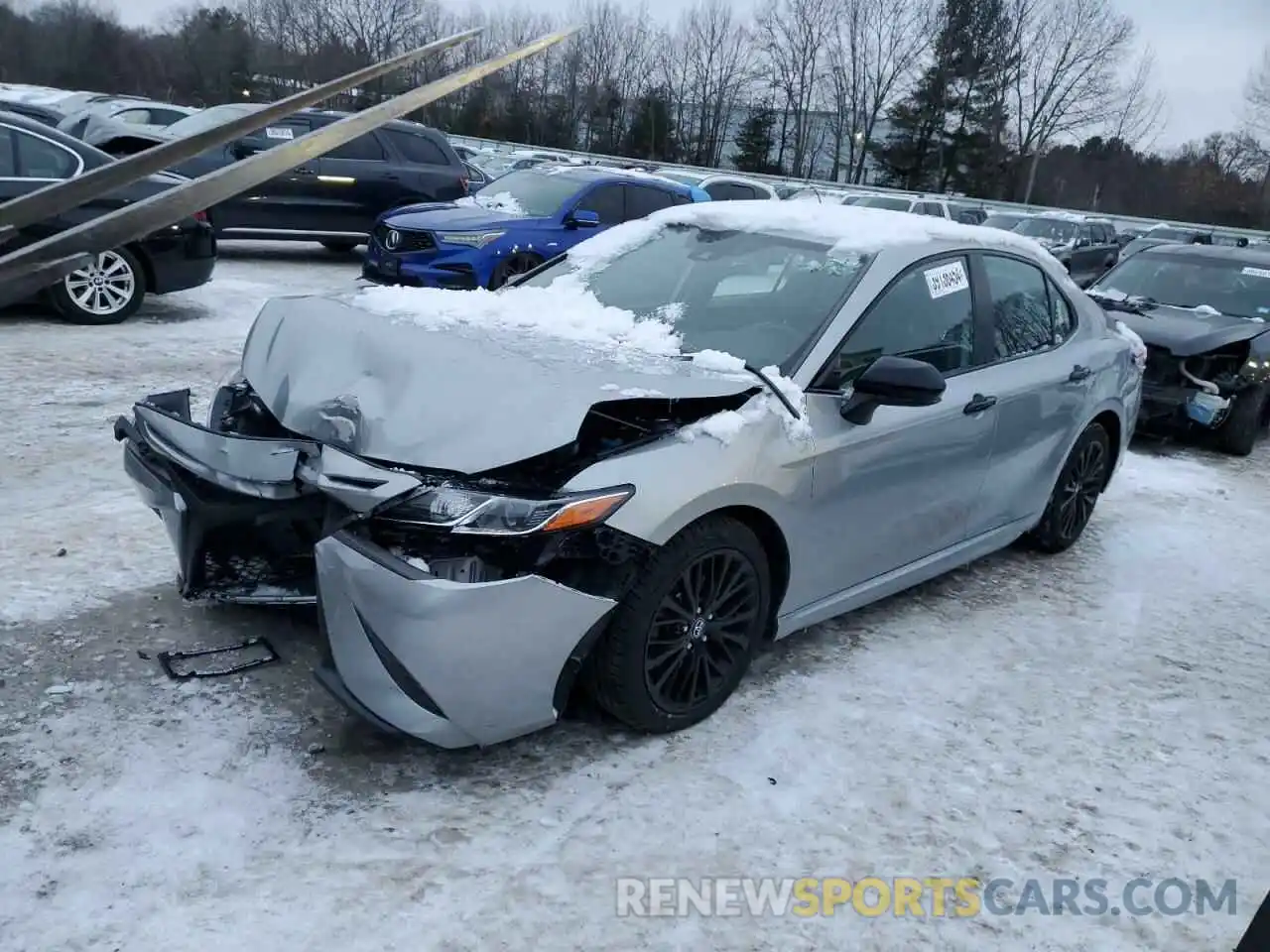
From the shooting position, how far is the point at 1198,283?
9.23 m

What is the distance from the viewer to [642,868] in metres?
2.81

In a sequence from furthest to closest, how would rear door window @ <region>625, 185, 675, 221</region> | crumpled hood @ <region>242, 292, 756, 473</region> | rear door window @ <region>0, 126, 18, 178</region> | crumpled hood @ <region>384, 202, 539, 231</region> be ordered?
rear door window @ <region>625, 185, 675, 221</region>, crumpled hood @ <region>384, 202, 539, 231</region>, rear door window @ <region>0, 126, 18, 178</region>, crumpled hood @ <region>242, 292, 756, 473</region>

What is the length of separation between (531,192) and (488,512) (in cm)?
933

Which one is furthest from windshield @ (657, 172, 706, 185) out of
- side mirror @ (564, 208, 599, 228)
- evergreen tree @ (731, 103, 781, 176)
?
evergreen tree @ (731, 103, 781, 176)

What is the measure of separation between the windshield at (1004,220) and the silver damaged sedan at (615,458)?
18722 millimetres

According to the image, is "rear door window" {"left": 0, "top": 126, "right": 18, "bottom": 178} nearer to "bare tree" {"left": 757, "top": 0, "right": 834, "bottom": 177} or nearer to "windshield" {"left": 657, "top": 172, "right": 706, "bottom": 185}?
"windshield" {"left": 657, "top": 172, "right": 706, "bottom": 185}

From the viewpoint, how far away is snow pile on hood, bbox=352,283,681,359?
3.77 m

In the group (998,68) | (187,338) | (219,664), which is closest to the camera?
(219,664)

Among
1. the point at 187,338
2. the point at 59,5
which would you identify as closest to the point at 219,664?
the point at 187,338

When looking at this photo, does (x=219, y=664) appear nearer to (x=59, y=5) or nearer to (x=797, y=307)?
(x=797, y=307)

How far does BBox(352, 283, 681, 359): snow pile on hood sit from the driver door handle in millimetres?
2161

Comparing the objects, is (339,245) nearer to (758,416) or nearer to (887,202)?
(758,416)

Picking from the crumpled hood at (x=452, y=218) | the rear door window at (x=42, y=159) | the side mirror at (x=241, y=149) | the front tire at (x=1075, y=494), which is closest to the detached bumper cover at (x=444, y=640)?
the front tire at (x=1075, y=494)

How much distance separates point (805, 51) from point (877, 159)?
7392 millimetres
